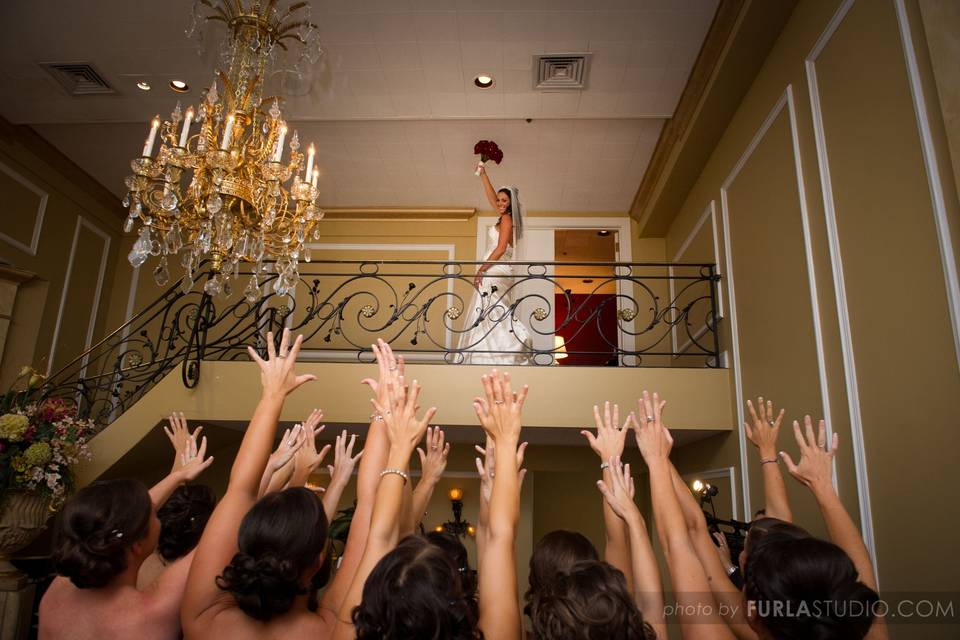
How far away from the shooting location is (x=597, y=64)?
4559 mm

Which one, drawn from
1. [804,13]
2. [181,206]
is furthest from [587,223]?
[181,206]

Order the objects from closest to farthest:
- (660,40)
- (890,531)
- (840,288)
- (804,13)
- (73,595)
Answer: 1. (73,595)
2. (890,531)
3. (840,288)
4. (804,13)
5. (660,40)

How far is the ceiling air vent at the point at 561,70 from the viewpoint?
4516 mm

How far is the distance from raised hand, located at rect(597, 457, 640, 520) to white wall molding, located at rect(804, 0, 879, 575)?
170cm

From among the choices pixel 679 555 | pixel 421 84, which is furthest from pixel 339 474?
pixel 421 84

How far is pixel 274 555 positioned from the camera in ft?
4.33

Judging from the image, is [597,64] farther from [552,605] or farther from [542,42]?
[552,605]

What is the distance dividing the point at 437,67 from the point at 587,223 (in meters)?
3.24

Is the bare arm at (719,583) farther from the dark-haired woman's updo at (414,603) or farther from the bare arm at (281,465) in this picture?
the bare arm at (281,465)

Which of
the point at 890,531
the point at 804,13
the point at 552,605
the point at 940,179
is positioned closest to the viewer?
the point at 552,605

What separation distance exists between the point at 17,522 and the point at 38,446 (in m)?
0.50

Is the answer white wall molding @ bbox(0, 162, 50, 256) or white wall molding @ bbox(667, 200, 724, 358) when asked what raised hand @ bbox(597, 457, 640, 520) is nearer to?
white wall molding @ bbox(667, 200, 724, 358)

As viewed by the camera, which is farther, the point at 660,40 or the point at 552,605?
the point at 660,40

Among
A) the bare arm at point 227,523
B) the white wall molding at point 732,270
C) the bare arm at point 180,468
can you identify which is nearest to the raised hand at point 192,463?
the bare arm at point 180,468
